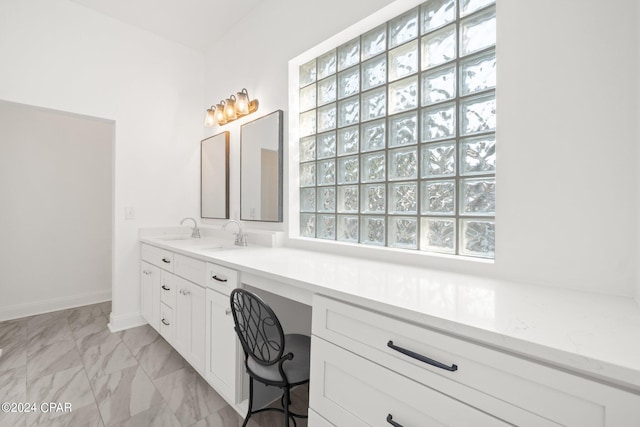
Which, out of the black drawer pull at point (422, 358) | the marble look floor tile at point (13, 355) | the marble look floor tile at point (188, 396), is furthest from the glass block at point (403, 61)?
the marble look floor tile at point (13, 355)

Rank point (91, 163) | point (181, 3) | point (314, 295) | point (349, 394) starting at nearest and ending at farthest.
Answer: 1. point (349, 394)
2. point (314, 295)
3. point (181, 3)
4. point (91, 163)

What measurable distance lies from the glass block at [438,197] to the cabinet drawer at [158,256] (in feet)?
6.08

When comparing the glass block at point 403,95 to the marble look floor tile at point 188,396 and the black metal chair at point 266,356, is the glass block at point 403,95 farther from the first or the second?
the marble look floor tile at point 188,396

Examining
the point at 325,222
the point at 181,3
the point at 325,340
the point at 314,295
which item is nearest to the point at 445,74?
the point at 325,222

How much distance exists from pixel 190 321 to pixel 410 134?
1802 mm

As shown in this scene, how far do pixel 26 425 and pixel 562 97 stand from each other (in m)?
2.87

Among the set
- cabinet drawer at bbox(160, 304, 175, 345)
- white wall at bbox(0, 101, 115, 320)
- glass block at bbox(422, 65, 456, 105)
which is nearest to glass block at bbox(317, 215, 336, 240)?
glass block at bbox(422, 65, 456, 105)

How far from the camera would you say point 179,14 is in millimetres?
2580

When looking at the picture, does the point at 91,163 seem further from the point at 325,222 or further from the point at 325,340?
the point at 325,340

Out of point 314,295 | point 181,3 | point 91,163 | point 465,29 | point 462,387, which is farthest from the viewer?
point 91,163

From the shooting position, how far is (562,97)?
1.07m

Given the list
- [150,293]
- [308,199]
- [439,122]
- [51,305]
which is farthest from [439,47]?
[51,305]

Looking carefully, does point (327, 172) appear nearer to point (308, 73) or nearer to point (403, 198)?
point (403, 198)

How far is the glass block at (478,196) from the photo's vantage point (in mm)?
1316
